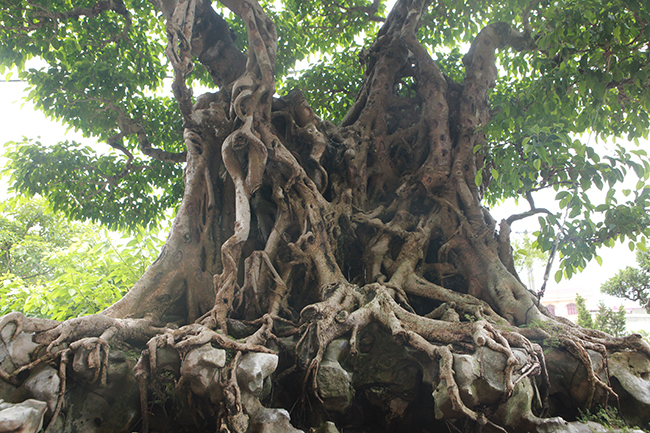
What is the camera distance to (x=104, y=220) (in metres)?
6.91

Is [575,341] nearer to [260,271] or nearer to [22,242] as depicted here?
[260,271]

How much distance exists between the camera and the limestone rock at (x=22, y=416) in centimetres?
197

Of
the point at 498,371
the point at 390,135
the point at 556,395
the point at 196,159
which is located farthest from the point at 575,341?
the point at 196,159

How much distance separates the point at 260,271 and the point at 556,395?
2.96 m

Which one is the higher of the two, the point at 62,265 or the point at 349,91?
the point at 349,91

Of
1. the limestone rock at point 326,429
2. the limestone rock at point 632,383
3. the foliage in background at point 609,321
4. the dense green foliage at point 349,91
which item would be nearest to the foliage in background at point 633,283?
the foliage in background at point 609,321

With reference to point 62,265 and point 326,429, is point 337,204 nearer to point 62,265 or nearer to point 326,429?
point 326,429

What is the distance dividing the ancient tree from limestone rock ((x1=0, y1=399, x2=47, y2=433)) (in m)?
0.21

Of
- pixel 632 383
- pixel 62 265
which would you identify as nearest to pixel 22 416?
pixel 632 383

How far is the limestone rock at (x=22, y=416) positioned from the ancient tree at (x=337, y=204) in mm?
212

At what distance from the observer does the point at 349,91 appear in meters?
7.56

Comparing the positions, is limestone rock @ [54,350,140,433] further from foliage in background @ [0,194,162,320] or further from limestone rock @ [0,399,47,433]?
foliage in background @ [0,194,162,320]

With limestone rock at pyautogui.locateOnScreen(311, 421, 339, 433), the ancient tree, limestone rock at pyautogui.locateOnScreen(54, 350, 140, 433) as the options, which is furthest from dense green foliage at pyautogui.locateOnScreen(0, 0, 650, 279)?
limestone rock at pyautogui.locateOnScreen(54, 350, 140, 433)

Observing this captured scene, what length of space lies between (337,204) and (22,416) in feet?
11.8
